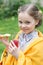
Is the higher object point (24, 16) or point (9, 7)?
point (24, 16)

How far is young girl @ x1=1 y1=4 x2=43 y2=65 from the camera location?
3.69 metres

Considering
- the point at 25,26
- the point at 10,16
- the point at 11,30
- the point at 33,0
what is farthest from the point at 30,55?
the point at 33,0

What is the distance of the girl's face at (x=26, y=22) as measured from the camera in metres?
3.73

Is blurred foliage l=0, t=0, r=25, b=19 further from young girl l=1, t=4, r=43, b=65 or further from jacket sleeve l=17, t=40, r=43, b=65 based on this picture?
jacket sleeve l=17, t=40, r=43, b=65

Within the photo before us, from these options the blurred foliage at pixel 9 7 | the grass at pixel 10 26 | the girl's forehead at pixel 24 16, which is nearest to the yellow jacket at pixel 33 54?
the girl's forehead at pixel 24 16

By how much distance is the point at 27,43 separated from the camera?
3.78 metres

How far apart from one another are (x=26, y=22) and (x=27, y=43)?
23 centimetres

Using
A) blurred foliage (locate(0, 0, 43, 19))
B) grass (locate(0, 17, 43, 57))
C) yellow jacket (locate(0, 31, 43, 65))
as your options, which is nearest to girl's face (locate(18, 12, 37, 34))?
yellow jacket (locate(0, 31, 43, 65))

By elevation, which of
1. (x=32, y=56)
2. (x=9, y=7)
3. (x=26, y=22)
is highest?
(x=26, y=22)

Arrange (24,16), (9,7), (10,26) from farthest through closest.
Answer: (9,7), (10,26), (24,16)

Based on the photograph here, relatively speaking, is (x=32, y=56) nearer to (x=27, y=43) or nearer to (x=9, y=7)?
(x=27, y=43)

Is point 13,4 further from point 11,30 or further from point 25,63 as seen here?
point 25,63

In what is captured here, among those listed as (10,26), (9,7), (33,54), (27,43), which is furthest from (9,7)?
(33,54)

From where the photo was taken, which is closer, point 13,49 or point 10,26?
point 13,49
